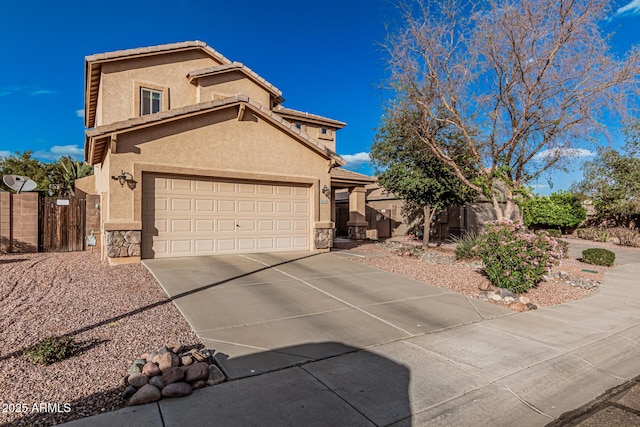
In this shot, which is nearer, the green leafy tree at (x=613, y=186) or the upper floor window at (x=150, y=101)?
the upper floor window at (x=150, y=101)

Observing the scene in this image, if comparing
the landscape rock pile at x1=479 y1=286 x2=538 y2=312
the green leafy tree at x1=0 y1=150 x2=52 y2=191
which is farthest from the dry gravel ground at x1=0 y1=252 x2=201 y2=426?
the green leafy tree at x1=0 y1=150 x2=52 y2=191

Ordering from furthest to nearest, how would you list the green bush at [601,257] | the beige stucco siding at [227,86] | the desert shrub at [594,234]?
1. the desert shrub at [594,234]
2. the beige stucco siding at [227,86]
3. the green bush at [601,257]

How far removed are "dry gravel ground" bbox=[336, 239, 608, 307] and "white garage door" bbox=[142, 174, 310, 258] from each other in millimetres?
2742

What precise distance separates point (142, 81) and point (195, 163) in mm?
6180

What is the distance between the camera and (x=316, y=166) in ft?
42.5

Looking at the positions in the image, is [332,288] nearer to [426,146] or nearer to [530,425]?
[530,425]

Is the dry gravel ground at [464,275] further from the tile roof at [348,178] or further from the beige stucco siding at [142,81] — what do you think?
the beige stucco siding at [142,81]

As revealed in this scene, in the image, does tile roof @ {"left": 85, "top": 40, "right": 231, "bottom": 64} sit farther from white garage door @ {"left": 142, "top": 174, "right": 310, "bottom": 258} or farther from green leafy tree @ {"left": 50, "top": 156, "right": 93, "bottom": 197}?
green leafy tree @ {"left": 50, "top": 156, "right": 93, "bottom": 197}

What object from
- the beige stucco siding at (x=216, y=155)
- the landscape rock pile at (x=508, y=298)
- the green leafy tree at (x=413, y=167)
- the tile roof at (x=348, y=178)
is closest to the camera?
the landscape rock pile at (x=508, y=298)

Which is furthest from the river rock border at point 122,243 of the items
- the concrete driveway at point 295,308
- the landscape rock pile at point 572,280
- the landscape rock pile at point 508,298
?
the landscape rock pile at point 572,280

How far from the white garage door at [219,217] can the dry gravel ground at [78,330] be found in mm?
1579

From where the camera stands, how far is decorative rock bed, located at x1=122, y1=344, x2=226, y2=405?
348 cm

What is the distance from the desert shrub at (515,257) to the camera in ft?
26.7

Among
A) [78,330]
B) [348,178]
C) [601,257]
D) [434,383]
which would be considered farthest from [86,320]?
[601,257]
